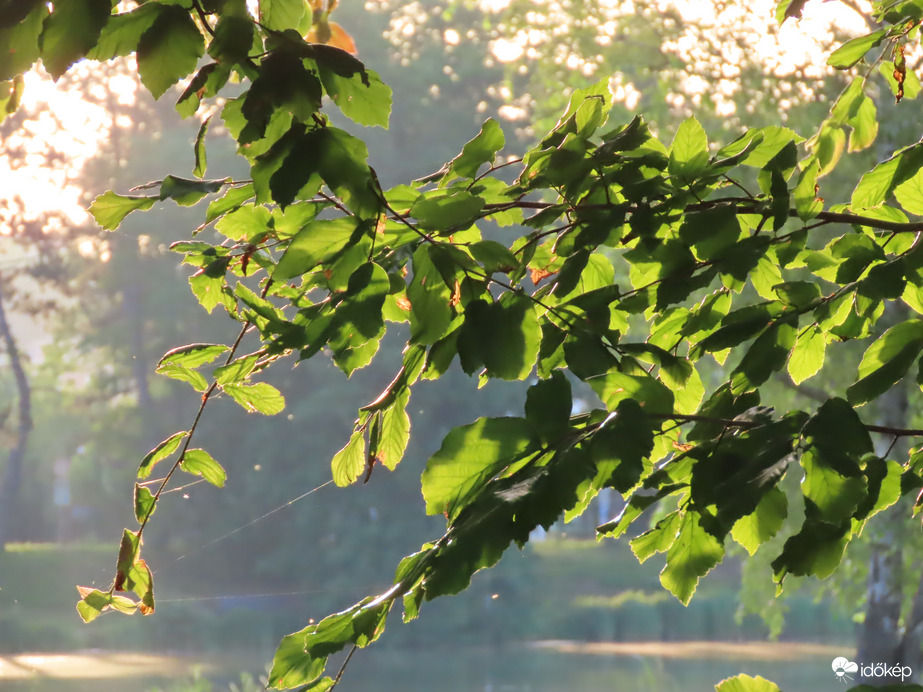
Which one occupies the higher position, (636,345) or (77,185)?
(77,185)

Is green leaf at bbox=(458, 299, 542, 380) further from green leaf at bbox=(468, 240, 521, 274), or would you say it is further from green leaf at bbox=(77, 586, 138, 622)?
green leaf at bbox=(77, 586, 138, 622)

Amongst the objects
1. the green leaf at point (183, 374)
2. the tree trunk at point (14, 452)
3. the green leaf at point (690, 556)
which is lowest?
the green leaf at point (690, 556)

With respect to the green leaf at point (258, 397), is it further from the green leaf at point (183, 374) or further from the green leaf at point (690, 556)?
the green leaf at point (690, 556)

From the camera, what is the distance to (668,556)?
0.86 meters

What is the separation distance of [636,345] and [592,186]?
0.16 metres

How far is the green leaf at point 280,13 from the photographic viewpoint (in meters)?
0.73

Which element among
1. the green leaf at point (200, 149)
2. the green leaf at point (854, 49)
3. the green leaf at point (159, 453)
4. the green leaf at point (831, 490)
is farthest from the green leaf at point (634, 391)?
the green leaf at point (854, 49)

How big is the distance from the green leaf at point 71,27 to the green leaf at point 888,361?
638 mm

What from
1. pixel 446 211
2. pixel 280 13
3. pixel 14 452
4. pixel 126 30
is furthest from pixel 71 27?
pixel 14 452

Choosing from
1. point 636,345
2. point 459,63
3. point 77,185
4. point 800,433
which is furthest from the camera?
point 459,63

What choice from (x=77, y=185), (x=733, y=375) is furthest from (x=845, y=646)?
(x=733, y=375)

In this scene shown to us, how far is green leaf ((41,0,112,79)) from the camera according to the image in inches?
24.6

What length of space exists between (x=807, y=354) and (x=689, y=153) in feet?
0.96

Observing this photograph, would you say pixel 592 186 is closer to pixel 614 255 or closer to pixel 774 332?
pixel 774 332
